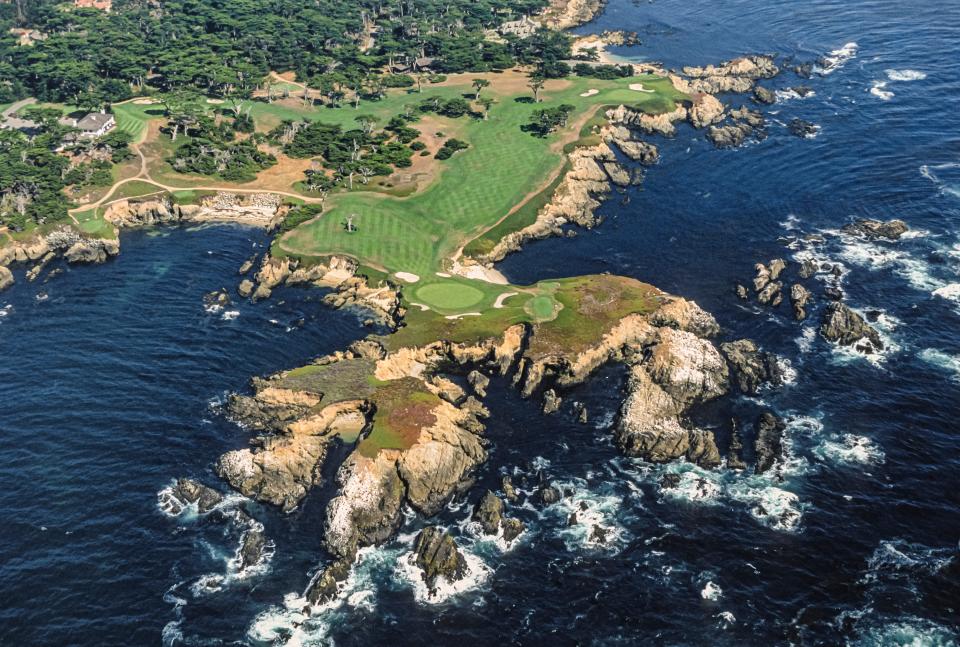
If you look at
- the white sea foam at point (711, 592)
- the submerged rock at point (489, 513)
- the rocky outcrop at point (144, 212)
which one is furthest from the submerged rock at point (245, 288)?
the white sea foam at point (711, 592)

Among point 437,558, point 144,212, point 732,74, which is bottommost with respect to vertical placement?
point 437,558

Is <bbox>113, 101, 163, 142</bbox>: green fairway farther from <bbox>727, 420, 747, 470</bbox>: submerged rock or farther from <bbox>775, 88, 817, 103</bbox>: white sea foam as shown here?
<bbox>775, 88, 817, 103</bbox>: white sea foam

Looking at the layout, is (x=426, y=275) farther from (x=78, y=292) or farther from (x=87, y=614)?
(x=87, y=614)

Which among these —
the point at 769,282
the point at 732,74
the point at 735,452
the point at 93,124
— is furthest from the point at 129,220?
the point at 732,74

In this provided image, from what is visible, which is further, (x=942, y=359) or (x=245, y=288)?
(x=245, y=288)

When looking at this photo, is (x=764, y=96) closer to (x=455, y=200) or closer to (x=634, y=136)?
(x=634, y=136)

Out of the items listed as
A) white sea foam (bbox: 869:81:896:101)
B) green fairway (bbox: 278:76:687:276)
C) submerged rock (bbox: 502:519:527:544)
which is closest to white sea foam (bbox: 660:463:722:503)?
submerged rock (bbox: 502:519:527:544)
